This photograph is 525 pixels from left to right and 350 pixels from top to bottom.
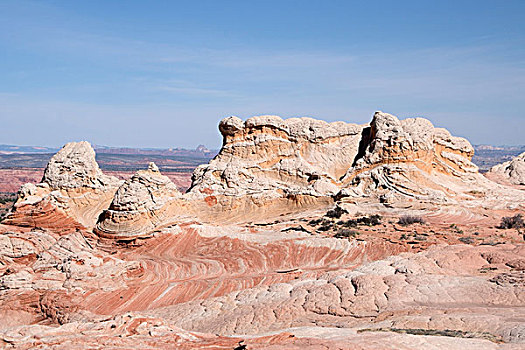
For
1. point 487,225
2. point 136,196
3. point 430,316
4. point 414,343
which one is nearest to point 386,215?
point 487,225

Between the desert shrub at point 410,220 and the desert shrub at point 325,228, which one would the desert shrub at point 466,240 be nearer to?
the desert shrub at point 410,220

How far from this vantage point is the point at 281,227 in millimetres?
20156

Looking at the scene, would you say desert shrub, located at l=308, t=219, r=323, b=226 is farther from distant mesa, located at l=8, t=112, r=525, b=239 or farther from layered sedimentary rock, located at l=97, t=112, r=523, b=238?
layered sedimentary rock, located at l=97, t=112, r=523, b=238

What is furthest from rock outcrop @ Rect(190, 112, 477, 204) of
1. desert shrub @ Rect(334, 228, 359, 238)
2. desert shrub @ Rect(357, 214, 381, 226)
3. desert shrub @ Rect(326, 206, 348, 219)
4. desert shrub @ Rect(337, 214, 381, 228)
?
desert shrub @ Rect(334, 228, 359, 238)

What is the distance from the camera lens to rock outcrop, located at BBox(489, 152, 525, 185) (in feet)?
115

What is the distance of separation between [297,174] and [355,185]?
379 centimetres

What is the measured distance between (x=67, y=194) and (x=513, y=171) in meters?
34.6

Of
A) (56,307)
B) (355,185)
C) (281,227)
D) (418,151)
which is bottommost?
(56,307)

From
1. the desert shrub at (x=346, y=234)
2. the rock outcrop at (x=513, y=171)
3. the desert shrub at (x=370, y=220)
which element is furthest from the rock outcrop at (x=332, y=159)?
the rock outcrop at (x=513, y=171)

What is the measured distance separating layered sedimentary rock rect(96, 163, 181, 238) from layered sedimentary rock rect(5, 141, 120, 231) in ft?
6.63

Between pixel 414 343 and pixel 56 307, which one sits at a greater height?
pixel 414 343

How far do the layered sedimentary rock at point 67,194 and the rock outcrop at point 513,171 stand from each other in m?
31.0

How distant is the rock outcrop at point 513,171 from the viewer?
34906mm

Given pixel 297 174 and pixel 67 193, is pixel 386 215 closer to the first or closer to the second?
pixel 297 174
